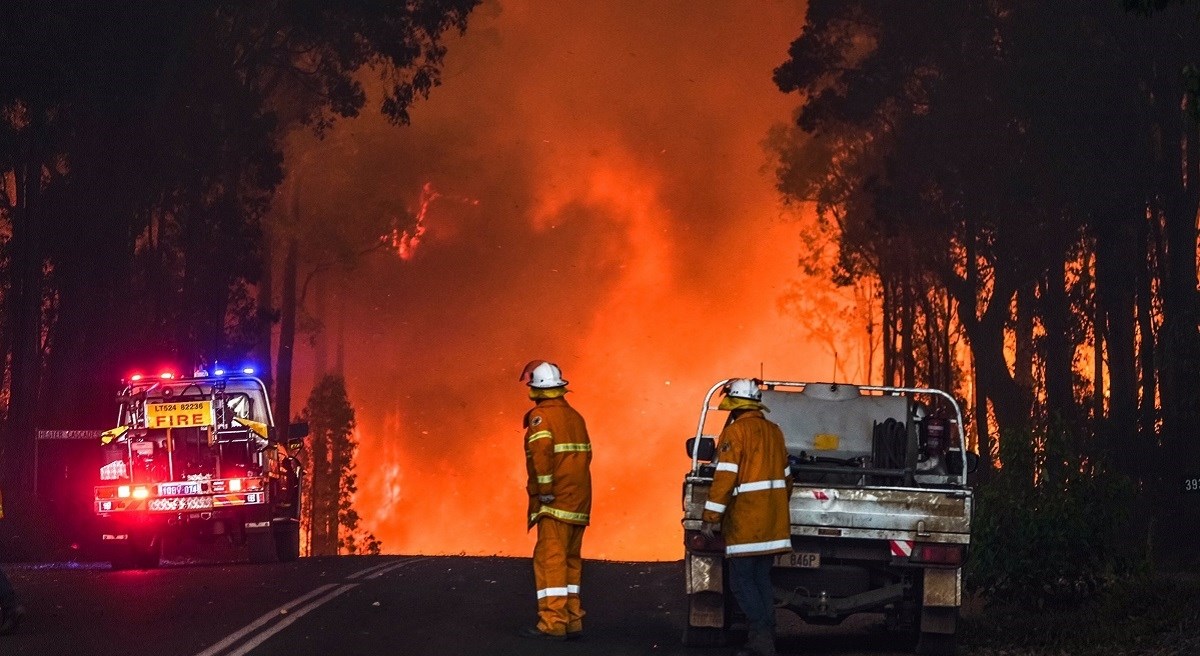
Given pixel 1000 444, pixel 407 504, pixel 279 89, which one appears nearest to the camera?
pixel 1000 444

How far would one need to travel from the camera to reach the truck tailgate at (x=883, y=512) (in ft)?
41.5

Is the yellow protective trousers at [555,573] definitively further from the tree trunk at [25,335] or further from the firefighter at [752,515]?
the tree trunk at [25,335]

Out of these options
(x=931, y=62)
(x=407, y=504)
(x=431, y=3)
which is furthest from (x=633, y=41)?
(x=431, y=3)

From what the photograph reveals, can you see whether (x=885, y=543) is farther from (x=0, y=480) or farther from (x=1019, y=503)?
(x=0, y=480)

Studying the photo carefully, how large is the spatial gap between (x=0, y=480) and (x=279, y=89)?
19.6 meters

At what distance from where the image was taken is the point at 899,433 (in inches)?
557

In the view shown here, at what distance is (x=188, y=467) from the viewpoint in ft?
74.6

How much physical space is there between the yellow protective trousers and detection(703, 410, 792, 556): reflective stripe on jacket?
1164mm

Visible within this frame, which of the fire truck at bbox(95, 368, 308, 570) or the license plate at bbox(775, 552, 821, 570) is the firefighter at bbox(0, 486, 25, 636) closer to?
the license plate at bbox(775, 552, 821, 570)

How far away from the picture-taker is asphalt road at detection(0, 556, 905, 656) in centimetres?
1291

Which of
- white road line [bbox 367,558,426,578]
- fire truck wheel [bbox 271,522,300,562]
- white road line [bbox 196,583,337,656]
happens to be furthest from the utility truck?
fire truck wheel [bbox 271,522,300,562]

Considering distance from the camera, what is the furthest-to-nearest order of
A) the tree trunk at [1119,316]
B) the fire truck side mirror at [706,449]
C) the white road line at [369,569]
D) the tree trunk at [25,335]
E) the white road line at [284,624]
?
the tree trunk at [1119,316] → the tree trunk at [25,335] → the white road line at [369,569] → the fire truck side mirror at [706,449] → the white road line at [284,624]

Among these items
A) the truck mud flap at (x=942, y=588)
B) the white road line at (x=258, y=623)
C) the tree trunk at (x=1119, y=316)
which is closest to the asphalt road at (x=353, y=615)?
the white road line at (x=258, y=623)

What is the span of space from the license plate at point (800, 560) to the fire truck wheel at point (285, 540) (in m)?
11.8
